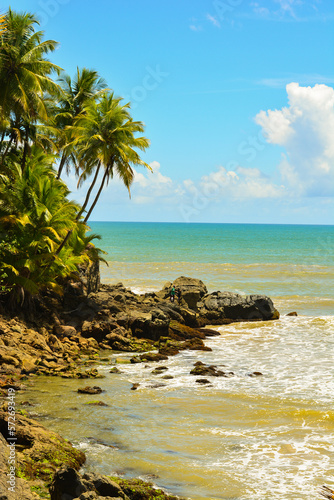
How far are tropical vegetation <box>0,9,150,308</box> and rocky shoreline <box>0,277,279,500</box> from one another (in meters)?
1.71

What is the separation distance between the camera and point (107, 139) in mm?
23344

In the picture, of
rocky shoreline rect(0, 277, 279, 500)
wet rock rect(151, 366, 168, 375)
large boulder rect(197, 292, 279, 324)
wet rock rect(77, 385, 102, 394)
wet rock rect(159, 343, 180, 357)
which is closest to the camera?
rocky shoreline rect(0, 277, 279, 500)

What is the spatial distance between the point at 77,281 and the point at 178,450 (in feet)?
48.7

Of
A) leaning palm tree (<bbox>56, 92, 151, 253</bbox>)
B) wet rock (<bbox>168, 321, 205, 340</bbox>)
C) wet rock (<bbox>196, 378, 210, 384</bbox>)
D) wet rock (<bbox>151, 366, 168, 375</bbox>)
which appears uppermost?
leaning palm tree (<bbox>56, 92, 151, 253</bbox>)

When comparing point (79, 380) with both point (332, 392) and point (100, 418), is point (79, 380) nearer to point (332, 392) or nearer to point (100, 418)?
point (100, 418)

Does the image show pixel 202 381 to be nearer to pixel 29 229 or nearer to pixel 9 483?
pixel 29 229

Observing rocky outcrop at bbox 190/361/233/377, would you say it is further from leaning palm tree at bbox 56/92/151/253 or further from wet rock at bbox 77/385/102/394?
leaning palm tree at bbox 56/92/151/253

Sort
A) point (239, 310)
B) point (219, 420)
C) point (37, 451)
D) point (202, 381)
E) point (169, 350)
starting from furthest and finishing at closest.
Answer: point (239, 310)
point (169, 350)
point (202, 381)
point (219, 420)
point (37, 451)

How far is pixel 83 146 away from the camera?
937 inches

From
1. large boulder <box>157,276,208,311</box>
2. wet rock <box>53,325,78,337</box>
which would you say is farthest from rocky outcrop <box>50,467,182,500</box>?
large boulder <box>157,276,208,311</box>

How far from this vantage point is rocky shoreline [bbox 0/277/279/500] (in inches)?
262

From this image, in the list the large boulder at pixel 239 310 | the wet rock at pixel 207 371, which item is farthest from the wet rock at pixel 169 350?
the large boulder at pixel 239 310

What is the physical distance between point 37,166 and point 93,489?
49.2 feet

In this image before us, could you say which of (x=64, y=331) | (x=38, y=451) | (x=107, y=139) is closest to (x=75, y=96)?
(x=107, y=139)
